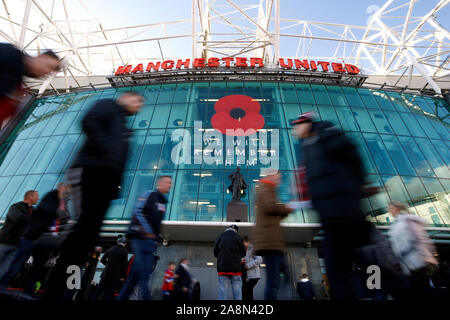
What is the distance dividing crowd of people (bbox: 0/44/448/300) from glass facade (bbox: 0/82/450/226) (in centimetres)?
869

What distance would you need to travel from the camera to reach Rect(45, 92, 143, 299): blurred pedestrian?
2.12 m

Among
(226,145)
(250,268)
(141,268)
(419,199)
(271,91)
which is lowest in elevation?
(141,268)

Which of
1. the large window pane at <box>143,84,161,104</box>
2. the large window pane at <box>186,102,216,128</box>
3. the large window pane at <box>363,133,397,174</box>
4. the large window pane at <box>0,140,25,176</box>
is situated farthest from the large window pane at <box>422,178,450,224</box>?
the large window pane at <box>0,140,25,176</box>

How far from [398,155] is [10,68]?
62.3 feet

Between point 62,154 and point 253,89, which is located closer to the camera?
point 62,154

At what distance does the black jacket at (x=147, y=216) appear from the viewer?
3.20m

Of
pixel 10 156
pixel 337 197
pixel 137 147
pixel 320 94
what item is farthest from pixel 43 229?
pixel 320 94

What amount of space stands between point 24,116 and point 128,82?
8.95 meters

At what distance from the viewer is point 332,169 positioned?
225 cm

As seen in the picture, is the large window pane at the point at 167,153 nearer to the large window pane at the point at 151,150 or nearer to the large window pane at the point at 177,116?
the large window pane at the point at 151,150

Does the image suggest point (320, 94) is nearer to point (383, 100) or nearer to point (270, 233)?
point (383, 100)

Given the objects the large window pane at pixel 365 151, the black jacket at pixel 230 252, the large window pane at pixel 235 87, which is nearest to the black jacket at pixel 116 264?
the black jacket at pixel 230 252

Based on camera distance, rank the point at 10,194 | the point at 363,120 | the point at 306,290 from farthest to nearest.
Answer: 1. the point at 363,120
2. the point at 10,194
3. the point at 306,290
